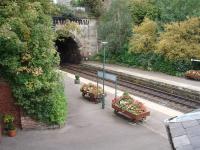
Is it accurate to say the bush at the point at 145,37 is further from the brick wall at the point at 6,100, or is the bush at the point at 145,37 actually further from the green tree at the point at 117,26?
the brick wall at the point at 6,100

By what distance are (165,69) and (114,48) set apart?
816cm

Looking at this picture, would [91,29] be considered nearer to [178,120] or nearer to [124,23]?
[124,23]

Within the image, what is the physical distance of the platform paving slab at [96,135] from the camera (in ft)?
52.3

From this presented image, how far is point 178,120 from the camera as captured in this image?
929 cm

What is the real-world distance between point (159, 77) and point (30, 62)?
1718 centimetres

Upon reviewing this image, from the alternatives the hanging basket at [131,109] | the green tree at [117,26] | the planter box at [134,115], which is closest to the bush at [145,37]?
the green tree at [117,26]

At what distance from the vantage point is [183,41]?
33.4 meters

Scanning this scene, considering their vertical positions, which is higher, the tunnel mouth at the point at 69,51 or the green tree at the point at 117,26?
the green tree at the point at 117,26

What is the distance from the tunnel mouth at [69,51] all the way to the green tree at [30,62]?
26.6 m

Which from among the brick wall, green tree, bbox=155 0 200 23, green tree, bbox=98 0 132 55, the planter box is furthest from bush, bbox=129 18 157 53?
the brick wall

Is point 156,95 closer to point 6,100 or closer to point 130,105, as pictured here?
point 130,105

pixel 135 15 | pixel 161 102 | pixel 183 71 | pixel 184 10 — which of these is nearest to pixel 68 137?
pixel 161 102

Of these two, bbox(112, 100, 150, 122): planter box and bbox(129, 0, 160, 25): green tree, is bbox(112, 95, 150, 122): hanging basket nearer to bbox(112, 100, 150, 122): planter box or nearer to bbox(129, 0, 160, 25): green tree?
bbox(112, 100, 150, 122): planter box

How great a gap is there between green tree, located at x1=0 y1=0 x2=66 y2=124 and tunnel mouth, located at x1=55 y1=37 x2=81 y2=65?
87.3 ft
